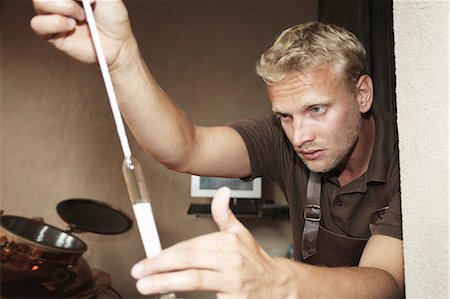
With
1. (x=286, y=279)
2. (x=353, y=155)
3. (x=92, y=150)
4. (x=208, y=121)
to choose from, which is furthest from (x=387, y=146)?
(x=92, y=150)

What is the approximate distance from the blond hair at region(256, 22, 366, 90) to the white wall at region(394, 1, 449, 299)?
2.02 ft

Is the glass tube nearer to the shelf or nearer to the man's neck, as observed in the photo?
the man's neck

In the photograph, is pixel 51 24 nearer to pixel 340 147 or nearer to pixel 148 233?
pixel 148 233

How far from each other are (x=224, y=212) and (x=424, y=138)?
34cm

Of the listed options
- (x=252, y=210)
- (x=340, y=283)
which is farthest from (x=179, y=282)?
(x=252, y=210)

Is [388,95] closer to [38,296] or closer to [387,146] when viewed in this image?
[387,146]

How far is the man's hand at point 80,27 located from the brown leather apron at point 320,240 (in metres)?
0.82

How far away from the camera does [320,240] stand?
1.57 m

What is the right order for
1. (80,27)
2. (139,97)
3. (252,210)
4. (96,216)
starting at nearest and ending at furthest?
(80,27) < (139,97) < (96,216) < (252,210)

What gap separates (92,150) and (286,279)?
10.8 ft

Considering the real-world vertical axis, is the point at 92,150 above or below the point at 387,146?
below

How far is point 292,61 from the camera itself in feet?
4.66

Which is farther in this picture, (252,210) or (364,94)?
(252,210)

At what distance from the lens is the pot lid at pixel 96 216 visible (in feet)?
8.66
